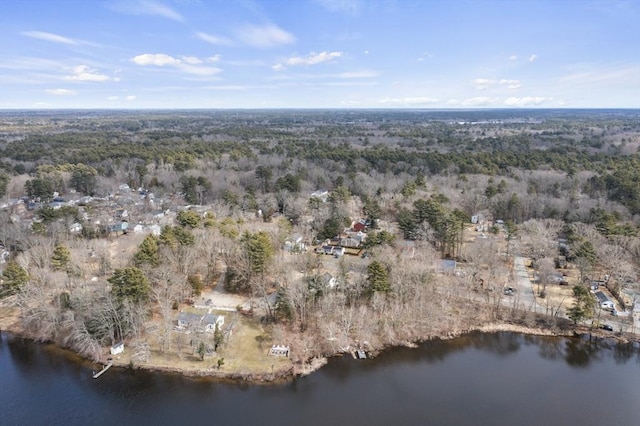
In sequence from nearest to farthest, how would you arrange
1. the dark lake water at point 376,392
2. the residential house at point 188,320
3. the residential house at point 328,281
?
1. the dark lake water at point 376,392
2. the residential house at point 188,320
3. the residential house at point 328,281

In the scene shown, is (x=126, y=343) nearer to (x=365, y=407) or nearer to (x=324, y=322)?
(x=324, y=322)

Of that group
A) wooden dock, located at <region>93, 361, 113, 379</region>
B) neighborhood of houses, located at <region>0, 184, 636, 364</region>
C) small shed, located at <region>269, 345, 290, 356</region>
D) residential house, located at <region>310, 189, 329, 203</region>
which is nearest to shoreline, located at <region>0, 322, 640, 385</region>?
wooden dock, located at <region>93, 361, 113, 379</region>

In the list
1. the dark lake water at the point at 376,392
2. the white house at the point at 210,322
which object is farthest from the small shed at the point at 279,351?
the white house at the point at 210,322

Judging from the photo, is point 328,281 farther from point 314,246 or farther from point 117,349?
point 117,349

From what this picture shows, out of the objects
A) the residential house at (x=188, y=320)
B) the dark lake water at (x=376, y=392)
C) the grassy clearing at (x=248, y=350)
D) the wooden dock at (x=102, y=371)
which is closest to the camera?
the dark lake water at (x=376, y=392)

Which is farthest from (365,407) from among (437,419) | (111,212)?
(111,212)

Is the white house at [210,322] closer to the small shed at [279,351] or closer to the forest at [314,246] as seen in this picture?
the forest at [314,246]

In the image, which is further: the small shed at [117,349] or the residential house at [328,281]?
the residential house at [328,281]
